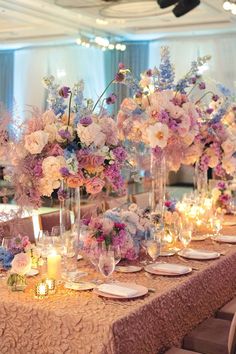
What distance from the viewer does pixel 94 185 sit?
248 cm

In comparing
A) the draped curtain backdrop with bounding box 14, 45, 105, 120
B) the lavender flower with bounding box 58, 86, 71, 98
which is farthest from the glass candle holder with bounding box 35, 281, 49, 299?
the draped curtain backdrop with bounding box 14, 45, 105, 120

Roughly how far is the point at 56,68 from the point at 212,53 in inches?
141

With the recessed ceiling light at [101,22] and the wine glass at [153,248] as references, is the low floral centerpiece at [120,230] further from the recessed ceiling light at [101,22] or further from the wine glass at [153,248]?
the recessed ceiling light at [101,22]

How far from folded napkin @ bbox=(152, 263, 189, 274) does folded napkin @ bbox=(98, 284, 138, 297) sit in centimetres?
33

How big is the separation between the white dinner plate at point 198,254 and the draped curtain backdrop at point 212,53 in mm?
8292

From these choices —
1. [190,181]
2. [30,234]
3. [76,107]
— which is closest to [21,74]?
[190,181]

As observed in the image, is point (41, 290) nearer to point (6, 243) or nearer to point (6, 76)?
point (6, 243)

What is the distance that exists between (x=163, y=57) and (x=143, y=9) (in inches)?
242

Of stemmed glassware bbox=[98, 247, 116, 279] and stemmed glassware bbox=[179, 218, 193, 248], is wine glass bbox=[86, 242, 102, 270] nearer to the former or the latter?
stemmed glassware bbox=[98, 247, 116, 279]

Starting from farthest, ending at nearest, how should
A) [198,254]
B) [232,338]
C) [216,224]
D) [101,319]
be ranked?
[216,224] → [198,254] → [232,338] → [101,319]

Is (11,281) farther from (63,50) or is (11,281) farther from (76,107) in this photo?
(63,50)

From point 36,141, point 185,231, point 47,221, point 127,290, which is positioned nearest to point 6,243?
point 36,141

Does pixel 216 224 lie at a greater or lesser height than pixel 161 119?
lesser

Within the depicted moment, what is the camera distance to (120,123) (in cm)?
342
